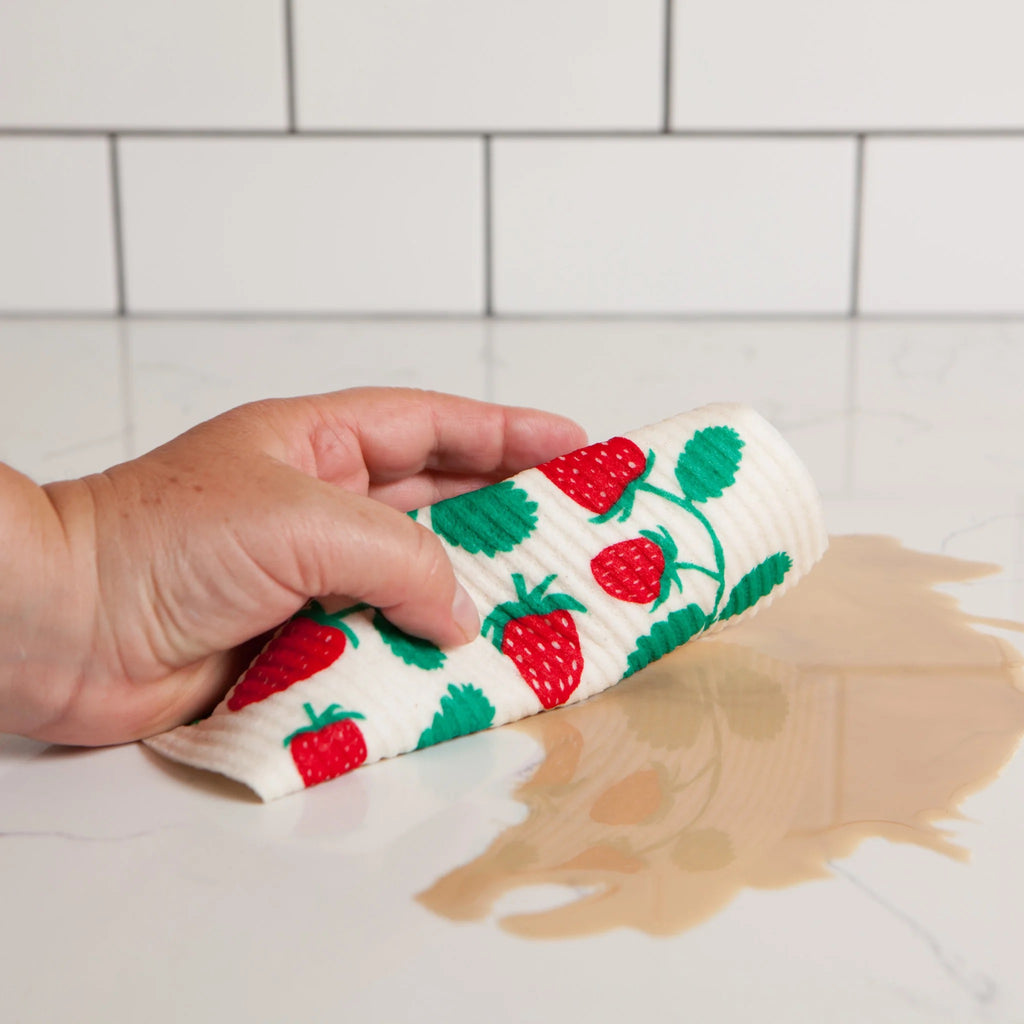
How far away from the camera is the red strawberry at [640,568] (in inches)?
17.6

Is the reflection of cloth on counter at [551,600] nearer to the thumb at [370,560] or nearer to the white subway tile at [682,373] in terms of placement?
the thumb at [370,560]

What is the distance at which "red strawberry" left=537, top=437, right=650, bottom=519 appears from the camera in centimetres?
46

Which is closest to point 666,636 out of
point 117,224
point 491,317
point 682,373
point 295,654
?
point 295,654

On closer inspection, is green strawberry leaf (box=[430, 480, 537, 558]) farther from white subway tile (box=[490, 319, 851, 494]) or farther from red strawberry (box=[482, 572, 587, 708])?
white subway tile (box=[490, 319, 851, 494])

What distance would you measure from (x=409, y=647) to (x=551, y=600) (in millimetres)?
56

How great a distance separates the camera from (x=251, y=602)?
1.31 feet

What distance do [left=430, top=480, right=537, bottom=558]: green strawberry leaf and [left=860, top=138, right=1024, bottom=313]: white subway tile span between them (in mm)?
968

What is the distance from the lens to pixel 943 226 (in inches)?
51.3

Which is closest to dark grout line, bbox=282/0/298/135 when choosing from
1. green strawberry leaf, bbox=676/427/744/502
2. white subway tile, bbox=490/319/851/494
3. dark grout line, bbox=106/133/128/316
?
dark grout line, bbox=106/133/128/316

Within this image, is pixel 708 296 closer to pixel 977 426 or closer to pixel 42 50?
pixel 977 426

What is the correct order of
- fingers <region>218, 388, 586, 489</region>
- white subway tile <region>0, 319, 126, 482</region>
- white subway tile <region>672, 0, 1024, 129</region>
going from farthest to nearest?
1. white subway tile <region>672, 0, 1024, 129</region>
2. white subway tile <region>0, 319, 126, 482</region>
3. fingers <region>218, 388, 586, 489</region>

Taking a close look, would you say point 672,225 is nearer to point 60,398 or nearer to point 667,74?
point 667,74

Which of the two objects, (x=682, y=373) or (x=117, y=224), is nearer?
(x=682, y=373)

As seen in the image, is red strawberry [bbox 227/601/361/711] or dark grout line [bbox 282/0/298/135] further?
dark grout line [bbox 282/0/298/135]
